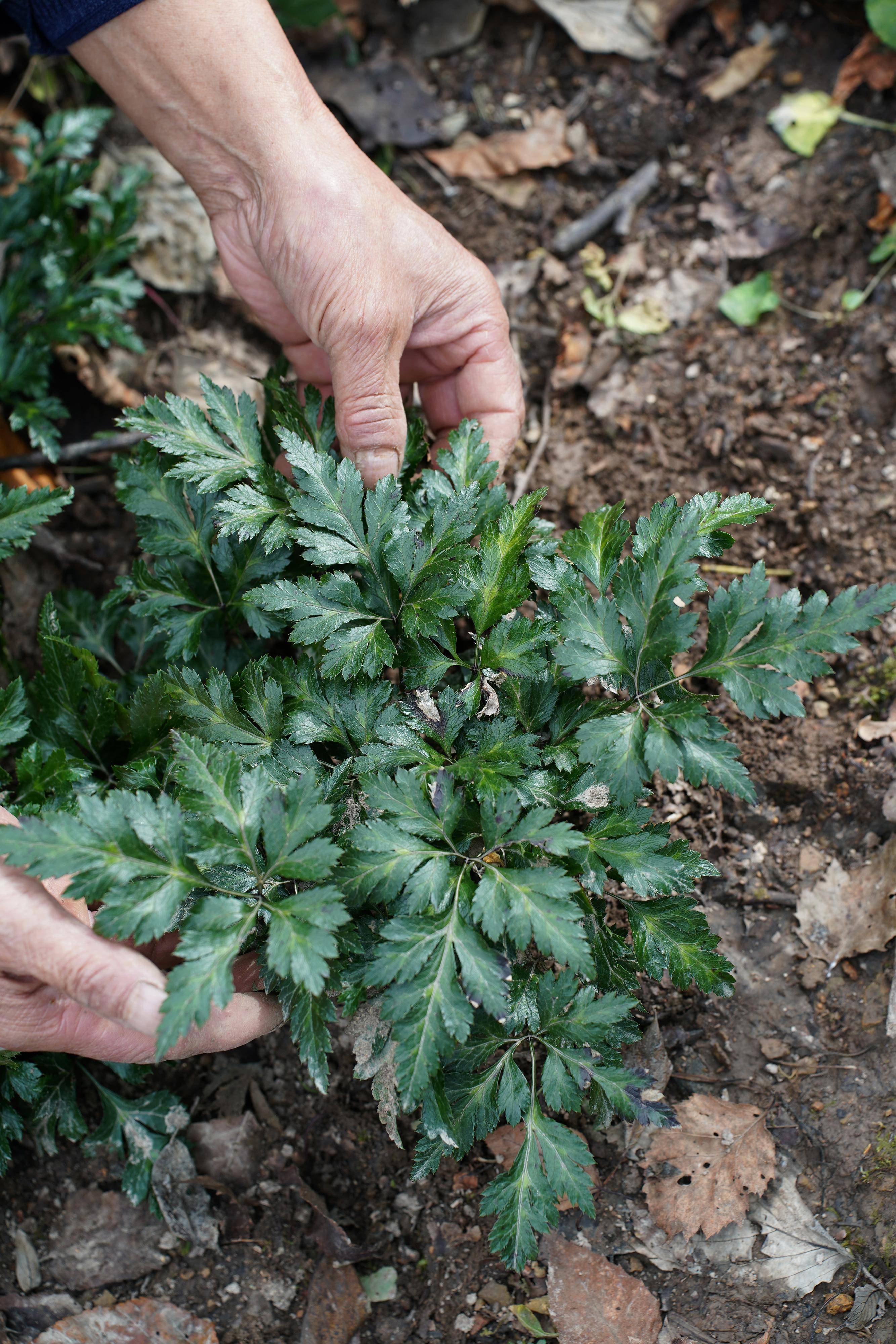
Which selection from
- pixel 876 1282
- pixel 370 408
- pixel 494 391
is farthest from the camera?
pixel 494 391

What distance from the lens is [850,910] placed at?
2.59 m

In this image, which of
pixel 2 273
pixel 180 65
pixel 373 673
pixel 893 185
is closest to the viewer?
pixel 373 673

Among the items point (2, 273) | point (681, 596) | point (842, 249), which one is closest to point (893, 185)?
point (842, 249)

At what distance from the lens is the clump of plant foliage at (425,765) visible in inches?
75.0

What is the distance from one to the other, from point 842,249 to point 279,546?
2626 millimetres

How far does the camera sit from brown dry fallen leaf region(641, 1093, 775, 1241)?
93.3 inches

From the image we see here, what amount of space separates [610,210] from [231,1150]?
372cm

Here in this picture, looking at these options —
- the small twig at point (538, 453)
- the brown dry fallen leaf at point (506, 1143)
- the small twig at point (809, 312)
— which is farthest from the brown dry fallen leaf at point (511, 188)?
the brown dry fallen leaf at point (506, 1143)

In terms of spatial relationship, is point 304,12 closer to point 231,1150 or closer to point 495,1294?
point 231,1150

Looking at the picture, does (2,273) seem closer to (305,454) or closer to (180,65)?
(180,65)

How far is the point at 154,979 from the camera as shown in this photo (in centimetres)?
195

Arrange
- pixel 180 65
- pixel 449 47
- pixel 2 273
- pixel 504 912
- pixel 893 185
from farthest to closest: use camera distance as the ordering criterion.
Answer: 1. pixel 449 47
2. pixel 2 273
3. pixel 893 185
4. pixel 180 65
5. pixel 504 912

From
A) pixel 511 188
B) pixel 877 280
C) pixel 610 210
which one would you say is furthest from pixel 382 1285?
pixel 511 188

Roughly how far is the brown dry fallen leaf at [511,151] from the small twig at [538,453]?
106 cm
